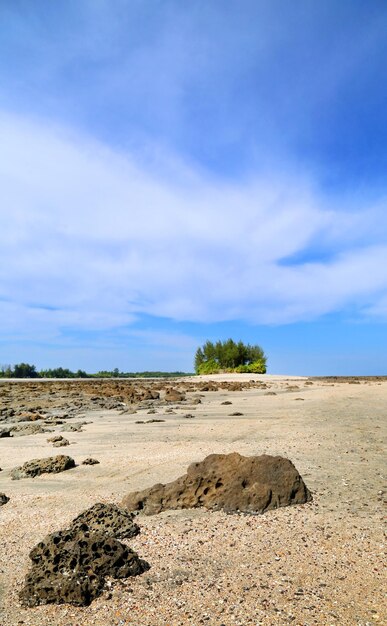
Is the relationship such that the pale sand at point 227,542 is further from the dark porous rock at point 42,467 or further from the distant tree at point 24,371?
the distant tree at point 24,371

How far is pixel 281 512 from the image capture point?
15.3 ft

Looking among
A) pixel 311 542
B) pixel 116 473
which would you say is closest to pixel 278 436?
pixel 116 473

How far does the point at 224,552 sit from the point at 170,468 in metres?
2.68

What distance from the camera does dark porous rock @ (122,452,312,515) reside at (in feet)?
15.9

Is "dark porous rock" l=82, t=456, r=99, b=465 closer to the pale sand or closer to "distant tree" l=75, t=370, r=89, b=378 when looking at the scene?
the pale sand

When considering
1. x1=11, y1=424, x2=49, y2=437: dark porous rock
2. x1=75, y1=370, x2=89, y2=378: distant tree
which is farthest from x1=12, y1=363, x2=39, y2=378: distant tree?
x1=11, y1=424, x2=49, y2=437: dark porous rock

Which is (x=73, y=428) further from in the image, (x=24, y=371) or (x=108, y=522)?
(x=24, y=371)

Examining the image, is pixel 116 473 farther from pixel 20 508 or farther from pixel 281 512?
pixel 281 512

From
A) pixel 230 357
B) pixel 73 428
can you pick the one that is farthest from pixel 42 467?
pixel 230 357

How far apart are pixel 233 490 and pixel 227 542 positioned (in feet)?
2.98

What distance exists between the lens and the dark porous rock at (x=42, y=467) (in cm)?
650

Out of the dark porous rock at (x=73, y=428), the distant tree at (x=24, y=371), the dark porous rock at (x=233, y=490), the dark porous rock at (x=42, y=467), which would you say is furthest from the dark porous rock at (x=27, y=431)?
the distant tree at (x=24, y=371)

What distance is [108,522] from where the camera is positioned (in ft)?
14.2

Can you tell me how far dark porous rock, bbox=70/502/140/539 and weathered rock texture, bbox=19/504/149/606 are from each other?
0.25m
